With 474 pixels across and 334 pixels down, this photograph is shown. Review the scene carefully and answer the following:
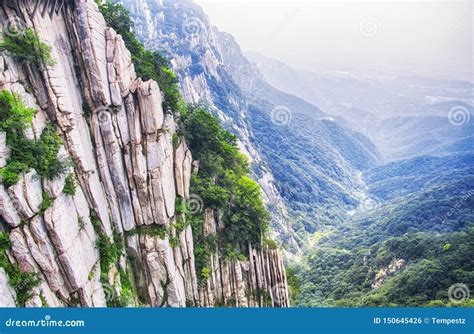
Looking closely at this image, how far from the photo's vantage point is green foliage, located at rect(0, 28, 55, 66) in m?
17.0

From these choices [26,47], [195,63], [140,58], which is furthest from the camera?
[195,63]

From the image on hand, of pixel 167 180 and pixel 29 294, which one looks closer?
pixel 29 294

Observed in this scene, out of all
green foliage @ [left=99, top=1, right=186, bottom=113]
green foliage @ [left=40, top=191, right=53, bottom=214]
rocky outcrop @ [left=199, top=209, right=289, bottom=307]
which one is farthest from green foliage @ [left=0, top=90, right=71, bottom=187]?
rocky outcrop @ [left=199, top=209, right=289, bottom=307]

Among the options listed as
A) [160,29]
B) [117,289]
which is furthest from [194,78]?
[117,289]

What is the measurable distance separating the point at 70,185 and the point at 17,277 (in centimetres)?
514

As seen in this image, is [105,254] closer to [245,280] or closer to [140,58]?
[245,280]

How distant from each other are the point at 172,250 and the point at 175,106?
11717 mm

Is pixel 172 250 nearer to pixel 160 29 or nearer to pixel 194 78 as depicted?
pixel 194 78

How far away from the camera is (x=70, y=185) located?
18406 mm

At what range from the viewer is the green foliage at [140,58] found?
85.0 ft

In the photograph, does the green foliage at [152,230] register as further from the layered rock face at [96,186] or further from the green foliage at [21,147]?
the green foliage at [21,147]

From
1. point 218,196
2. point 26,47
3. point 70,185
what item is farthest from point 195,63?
point 70,185

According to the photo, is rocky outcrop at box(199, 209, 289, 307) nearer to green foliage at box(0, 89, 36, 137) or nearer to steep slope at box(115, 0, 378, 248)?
green foliage at box(0, 89, 36, 137)

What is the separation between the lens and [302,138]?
162875mm
